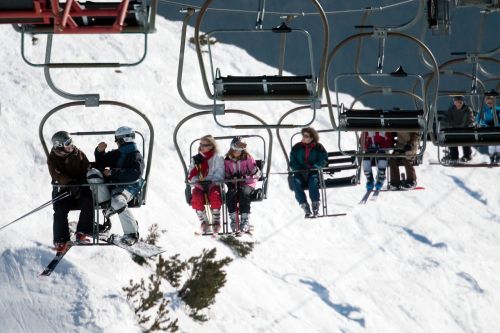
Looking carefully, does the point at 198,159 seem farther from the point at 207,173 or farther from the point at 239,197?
the point at 239,197

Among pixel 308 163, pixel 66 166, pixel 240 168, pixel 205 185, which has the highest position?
pixel 66 166

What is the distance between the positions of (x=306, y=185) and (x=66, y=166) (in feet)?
13.6

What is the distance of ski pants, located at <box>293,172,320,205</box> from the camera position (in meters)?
18.5

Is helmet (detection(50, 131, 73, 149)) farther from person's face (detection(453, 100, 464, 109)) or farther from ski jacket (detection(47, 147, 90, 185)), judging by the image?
person's face (detection(453, 100, 464, 109))

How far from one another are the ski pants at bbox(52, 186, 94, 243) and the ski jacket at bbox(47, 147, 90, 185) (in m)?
0.23

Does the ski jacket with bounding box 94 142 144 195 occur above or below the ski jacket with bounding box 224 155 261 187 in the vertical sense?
above

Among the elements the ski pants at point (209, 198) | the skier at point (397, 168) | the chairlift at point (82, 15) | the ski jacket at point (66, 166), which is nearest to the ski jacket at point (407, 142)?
the skier at point (397, 168)

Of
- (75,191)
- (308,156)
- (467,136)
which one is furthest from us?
(308,156)

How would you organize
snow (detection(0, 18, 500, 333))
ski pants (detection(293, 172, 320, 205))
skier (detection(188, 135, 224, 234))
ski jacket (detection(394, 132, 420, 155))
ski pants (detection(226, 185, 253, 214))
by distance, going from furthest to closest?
1. snow (detection(0, 18, 500, 333))
2. ski jacket (detection(394, 132, 420, 155))
3. ski pants (detection(293, 172, 320, 205))
4. ski pants (detection(226, 185, 253, 214))
5. skier (detection(188, 135, 224, 234))

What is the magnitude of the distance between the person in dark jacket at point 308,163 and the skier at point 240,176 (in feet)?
3.68

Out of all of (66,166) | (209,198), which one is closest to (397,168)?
(209,198)

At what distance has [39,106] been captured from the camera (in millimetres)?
27484

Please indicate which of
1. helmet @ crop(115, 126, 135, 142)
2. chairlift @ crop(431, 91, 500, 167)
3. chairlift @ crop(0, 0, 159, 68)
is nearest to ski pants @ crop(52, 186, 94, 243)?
helmet @ crop(115, 126, 135, 142)

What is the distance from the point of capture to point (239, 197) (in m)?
17.3
